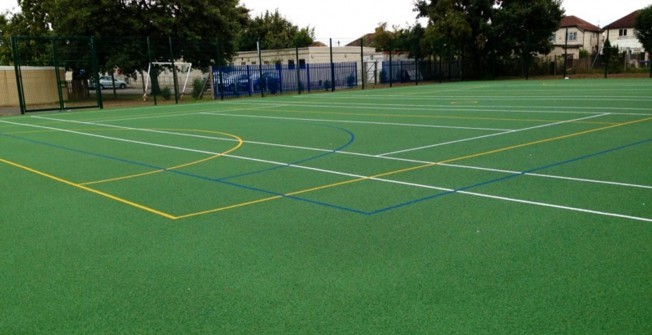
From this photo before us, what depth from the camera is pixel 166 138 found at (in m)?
13.7

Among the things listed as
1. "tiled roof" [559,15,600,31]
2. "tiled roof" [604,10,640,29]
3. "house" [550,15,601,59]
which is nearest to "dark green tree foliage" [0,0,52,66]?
"house" [550,15,601,59]

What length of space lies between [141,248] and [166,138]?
8.82 metres

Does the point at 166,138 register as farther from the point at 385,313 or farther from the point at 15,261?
the point at 385,313

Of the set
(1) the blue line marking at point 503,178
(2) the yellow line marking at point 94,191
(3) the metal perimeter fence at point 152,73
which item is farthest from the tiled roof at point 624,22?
(2) the yellow line marking at point 94,191

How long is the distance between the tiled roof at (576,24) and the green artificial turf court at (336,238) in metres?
81.2

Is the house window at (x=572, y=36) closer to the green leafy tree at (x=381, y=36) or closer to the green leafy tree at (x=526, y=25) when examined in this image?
the green leafy tree at (x=381, y=36)

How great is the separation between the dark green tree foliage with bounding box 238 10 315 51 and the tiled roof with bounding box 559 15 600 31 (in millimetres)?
41142

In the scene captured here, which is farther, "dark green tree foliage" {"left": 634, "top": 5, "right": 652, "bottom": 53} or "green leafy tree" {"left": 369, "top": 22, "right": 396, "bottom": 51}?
"green leafy tree" {"left": 369, "top": 22, "right": 396, "bottom": 51}

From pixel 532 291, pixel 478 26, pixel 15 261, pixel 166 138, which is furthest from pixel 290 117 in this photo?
pixel 478 26

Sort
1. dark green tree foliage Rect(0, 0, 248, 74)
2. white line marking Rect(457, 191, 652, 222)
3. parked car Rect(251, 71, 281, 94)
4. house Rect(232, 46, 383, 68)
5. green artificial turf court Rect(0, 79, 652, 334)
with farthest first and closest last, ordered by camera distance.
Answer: house Rect(232, 46, 383, 68) < parked car Rect(251, 71, 281, 94) < dark green tree foliage Rect(0, 0, 248, 74) < white line marking Rect(457, 191, 652, 222) < green artificial turf court Rect(0, 79, 652, 334)

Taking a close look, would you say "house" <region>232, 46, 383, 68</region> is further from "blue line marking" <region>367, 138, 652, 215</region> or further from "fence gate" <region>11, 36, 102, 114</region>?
"blue line marking" <region>367, 138, 652, 215</region>

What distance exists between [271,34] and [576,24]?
47.4 meters

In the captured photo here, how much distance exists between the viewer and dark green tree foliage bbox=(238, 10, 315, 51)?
68125 mm

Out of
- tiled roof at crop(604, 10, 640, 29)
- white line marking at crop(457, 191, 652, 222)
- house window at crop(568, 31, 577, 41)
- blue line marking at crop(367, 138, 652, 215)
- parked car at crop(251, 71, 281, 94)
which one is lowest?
white line marking at crop(457, 191, 652, 222)
